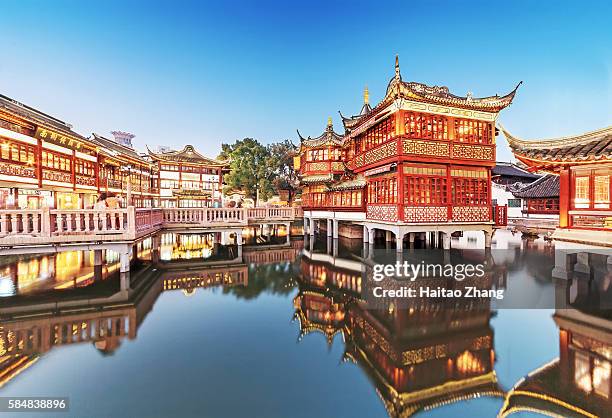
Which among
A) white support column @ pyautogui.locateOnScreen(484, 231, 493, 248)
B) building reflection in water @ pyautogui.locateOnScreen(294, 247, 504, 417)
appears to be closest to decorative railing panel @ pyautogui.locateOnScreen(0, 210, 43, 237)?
building reflection in water @ pyautogui.locateOnScreen(294, 247, 504, 417)

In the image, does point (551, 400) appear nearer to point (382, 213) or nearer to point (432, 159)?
point (432, 159)

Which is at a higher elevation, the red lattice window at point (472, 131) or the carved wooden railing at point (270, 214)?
the red lattice window at point (472, 131)

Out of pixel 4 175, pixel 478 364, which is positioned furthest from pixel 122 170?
pixel 478 364

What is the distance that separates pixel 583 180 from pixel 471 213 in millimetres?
5920

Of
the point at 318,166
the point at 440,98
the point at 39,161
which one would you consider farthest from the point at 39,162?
the point at 440,98

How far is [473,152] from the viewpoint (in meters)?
15.9

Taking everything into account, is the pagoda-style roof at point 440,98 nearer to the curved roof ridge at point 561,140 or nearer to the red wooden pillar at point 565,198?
the curved roof ridge at point 561,140

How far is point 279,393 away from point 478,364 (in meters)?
3.76

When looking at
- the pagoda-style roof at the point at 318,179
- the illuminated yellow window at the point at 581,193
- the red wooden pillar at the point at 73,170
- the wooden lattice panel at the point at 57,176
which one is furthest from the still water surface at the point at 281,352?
the red wooden pillar at the point at 73,170

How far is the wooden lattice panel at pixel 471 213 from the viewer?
1580 cm

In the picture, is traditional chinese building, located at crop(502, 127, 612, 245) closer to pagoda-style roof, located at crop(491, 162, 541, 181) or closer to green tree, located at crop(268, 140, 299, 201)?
green tree, located at crop(268, 140, 299, 201)

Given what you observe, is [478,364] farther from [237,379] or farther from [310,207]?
[310,207]

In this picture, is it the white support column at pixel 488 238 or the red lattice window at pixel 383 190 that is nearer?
the red lattice window at pixel 383 190

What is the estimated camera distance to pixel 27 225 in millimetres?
9047
